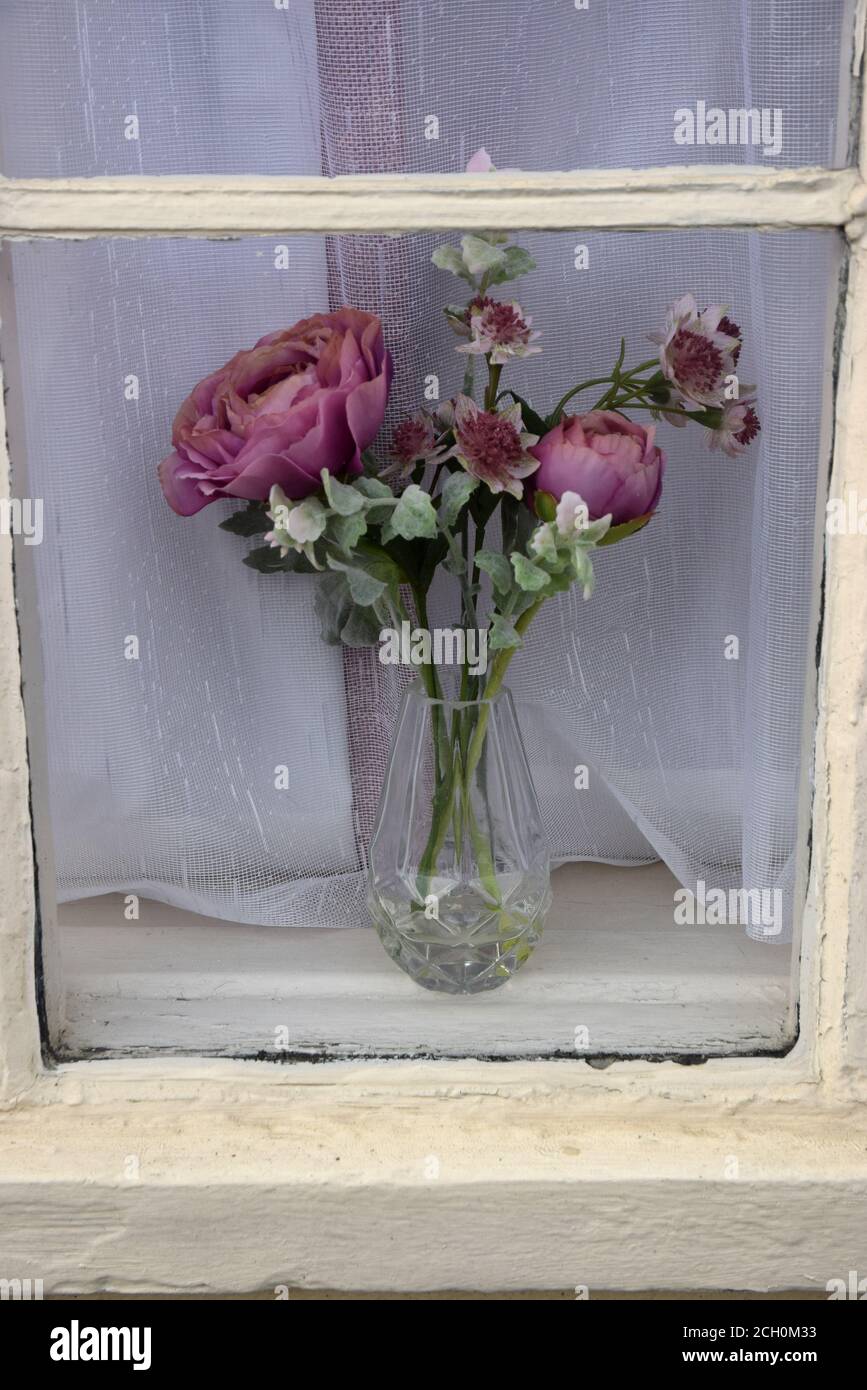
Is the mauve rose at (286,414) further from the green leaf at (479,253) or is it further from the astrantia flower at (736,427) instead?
the astrantia flower at (736,427)

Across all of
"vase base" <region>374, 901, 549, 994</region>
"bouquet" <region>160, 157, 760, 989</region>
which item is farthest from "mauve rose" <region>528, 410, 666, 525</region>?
"vase base" <region>374, 901, 549, 994</region>

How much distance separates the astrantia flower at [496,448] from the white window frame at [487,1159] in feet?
0.55

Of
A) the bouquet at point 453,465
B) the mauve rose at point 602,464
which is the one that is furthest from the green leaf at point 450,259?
the mauve rose at point 602,464

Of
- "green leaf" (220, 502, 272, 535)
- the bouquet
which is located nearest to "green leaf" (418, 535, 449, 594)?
the bouquet

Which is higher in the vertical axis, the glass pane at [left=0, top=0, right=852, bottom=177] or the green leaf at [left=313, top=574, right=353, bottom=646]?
the glass pane at [left=0, top=0, right=852, bottom=177]

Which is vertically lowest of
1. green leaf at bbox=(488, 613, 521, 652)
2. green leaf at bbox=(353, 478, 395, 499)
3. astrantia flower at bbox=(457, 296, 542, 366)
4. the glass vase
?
the glass vase

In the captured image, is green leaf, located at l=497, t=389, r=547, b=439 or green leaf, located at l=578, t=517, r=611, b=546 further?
green leaf, located at l=497, t=389, r=547, b=439

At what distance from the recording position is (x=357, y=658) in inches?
36.3

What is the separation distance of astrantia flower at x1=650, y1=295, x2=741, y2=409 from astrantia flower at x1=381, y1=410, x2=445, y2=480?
5.8 inches

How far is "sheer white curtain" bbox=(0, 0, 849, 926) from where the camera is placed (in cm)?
80

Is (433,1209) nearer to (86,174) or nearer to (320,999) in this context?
(320,999)

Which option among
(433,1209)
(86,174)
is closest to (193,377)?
(86,174)

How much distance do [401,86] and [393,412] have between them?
197 millimetres

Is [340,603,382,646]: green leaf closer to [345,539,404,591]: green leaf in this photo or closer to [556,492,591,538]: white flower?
[345,539,404,591]: green leaf
